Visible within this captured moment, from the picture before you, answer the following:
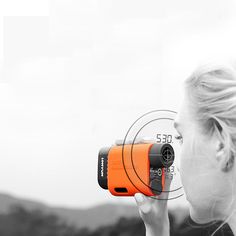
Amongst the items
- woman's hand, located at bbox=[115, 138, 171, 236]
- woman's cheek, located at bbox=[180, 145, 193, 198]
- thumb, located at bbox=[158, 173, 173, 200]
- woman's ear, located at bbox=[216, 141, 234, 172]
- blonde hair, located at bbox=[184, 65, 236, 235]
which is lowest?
woman's hand, located at bbox=[115, 138, 171, 236]

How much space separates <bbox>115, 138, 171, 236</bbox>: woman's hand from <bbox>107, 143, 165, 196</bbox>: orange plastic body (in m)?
0.02

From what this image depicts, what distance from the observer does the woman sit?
920 mm

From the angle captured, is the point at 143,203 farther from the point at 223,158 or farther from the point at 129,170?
the point at 223,158

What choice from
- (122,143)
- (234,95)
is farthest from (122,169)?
(234,95)

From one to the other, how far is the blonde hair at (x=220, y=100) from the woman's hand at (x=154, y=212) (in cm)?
36

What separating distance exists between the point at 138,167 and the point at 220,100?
42cm

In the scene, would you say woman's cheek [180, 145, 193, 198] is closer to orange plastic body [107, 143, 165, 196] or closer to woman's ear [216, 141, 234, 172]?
woman's ear [216, 141, 234, 172]

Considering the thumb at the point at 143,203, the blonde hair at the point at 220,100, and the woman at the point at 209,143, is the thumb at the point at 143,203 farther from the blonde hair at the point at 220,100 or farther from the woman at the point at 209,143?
the blonde hair at the point at 220,100

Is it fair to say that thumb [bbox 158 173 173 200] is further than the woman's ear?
Yes

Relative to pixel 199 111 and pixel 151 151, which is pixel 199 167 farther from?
pixel 151 151

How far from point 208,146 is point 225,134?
0.15 ft

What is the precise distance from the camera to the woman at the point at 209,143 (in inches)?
36.2

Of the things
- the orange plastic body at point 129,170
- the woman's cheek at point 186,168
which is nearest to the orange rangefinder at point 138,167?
the orange plastic body at point 129,170

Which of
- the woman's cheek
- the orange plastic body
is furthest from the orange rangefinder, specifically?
the woman's cheek
